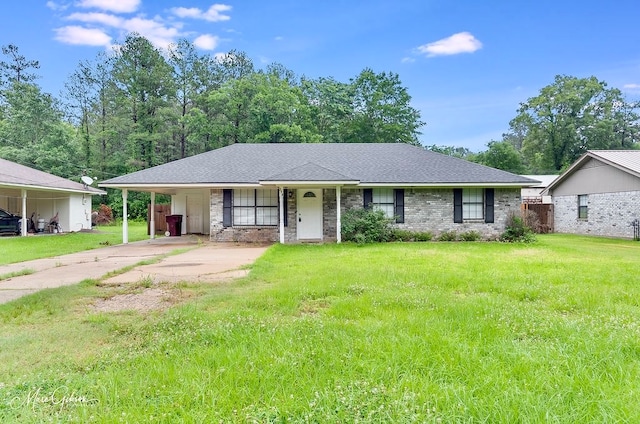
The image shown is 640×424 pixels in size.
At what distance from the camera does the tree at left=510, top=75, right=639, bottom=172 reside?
3700 cm

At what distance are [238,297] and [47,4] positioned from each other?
17.5 m

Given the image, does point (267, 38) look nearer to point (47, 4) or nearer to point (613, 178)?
point (47, 4)

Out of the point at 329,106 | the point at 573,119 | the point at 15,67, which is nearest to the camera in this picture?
the point at 329,106

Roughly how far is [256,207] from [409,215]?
6.09 m

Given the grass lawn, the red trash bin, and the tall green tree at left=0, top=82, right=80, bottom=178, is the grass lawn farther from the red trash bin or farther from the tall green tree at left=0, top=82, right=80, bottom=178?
the tall green tree at left=0, top=82, right=80, bottom=178

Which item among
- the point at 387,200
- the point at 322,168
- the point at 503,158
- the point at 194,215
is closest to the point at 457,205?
the point at 387,200

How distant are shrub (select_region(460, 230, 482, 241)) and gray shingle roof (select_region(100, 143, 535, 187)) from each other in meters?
2.02

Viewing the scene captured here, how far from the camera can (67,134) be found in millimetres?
29531

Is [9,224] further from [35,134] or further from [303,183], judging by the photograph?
[35,134]

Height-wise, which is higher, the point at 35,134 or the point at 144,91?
the point at 144,91

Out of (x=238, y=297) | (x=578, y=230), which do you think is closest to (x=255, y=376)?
(x=238, y=297)

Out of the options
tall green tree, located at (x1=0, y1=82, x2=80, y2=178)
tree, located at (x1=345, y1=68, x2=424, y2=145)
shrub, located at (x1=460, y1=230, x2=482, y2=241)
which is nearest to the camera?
shrub, located at (x1=460, y1=230, x2=482, y2=241)

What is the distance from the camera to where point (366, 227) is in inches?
545

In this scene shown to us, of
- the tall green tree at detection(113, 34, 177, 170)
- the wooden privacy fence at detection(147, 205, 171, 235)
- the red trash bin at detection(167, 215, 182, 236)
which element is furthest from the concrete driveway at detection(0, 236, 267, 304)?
the tall green tree at detection(113, 34, 177, 170)
